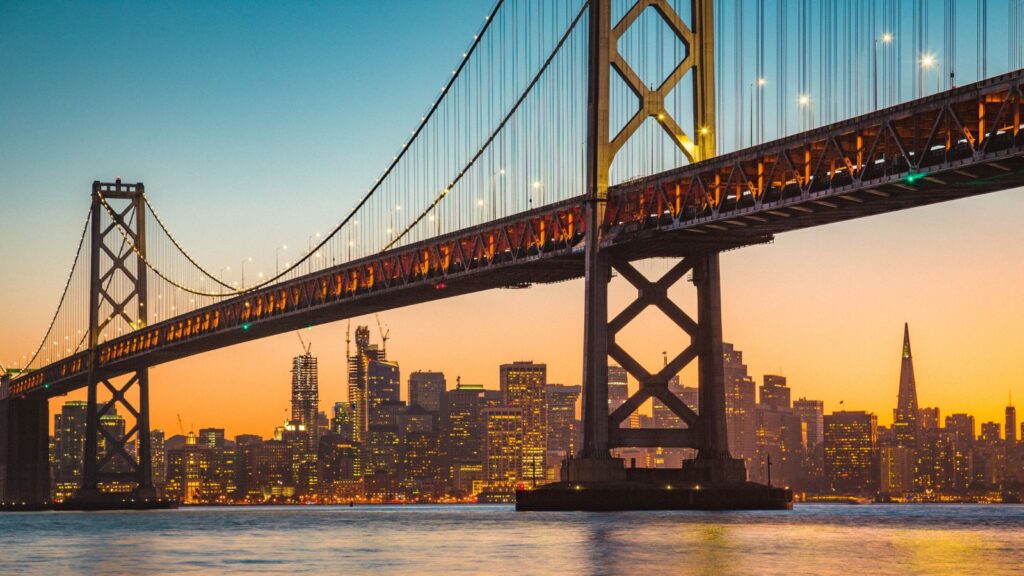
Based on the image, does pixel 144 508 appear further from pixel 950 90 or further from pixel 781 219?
pixel 950 90

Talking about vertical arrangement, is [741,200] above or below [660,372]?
above

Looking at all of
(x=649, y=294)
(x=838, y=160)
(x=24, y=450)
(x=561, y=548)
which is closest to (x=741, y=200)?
(x=838, y=160)

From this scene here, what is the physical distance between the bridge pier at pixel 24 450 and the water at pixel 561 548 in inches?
2745

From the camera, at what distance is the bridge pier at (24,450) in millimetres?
127125

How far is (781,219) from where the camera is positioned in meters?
50.5

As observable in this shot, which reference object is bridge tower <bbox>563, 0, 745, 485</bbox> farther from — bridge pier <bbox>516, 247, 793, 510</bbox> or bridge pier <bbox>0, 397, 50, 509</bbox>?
bridge pier <bbox>0, 397, 50, 509</bbox>

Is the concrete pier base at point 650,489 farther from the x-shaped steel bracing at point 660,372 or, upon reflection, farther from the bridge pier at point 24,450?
the bridge pier at point 24,450

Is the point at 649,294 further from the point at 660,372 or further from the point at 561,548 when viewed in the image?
the point at 561,548

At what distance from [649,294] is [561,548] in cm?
1790

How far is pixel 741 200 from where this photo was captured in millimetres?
51000

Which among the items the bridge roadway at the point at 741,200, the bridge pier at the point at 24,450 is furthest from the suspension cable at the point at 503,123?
the bridge pier at the point at 24,450

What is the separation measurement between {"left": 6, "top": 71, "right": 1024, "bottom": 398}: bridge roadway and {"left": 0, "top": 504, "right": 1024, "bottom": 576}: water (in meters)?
8.14

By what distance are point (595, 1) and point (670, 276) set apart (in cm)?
867

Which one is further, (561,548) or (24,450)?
(24,450)
